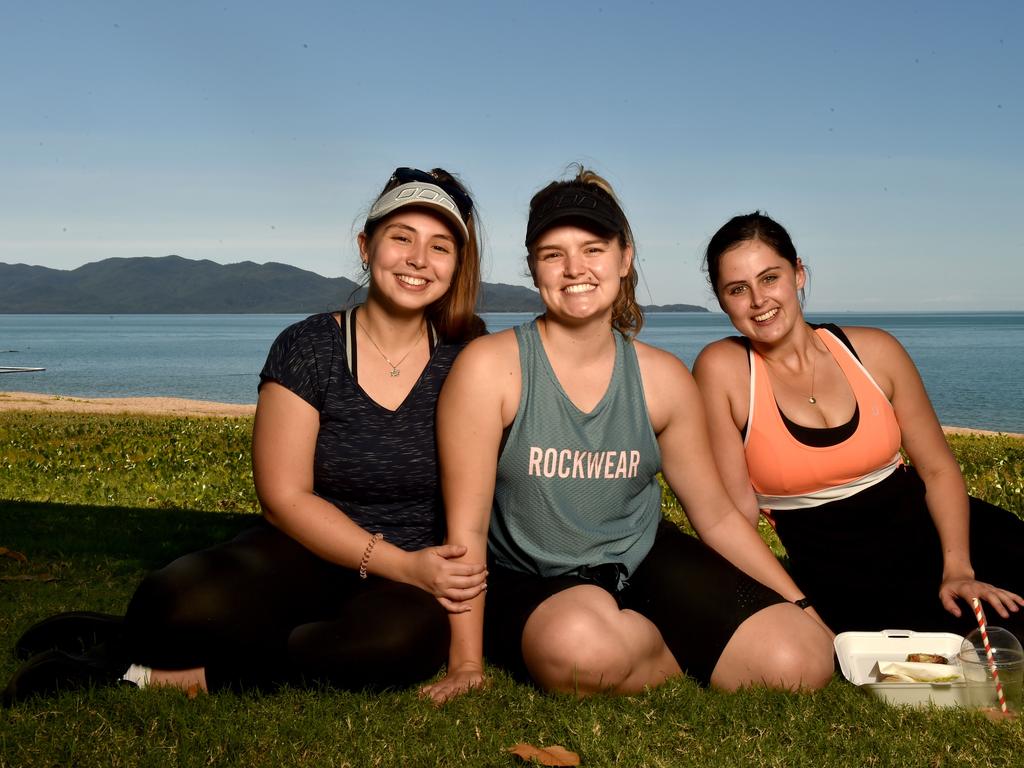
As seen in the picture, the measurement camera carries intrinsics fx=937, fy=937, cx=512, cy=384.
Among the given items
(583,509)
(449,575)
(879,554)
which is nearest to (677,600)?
(583,509)

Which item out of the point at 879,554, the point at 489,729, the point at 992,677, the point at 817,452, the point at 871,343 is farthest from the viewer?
the point at 871,343

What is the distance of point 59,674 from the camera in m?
3.24

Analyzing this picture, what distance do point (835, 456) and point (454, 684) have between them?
69.1 inches

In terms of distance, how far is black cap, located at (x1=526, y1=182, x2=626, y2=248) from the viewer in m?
3.29

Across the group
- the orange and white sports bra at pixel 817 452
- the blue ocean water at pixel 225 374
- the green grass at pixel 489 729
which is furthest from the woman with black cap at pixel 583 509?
the blue ocean water at pixel 225 374

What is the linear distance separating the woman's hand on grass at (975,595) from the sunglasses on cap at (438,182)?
2410mm

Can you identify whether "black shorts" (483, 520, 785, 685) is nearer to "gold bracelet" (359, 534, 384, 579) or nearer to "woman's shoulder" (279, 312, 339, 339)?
"gold bracelet" (359, 534, 384, 579)

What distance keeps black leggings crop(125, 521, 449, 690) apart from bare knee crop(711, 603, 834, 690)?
3.39 feet

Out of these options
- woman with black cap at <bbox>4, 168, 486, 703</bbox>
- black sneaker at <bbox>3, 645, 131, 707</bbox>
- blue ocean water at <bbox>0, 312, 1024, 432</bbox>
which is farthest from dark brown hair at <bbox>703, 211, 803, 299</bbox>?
blue ocean water at <bbox>0, 312, 1024, 432</bbox>

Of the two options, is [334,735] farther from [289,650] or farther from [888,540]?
[888,540]

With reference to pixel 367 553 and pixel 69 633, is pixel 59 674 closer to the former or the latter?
pixel 69 633

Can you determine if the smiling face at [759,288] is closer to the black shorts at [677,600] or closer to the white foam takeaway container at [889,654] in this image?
the black shorts at [677,600]

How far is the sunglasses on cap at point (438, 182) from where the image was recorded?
3.72 m

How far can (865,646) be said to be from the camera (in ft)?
11.5
